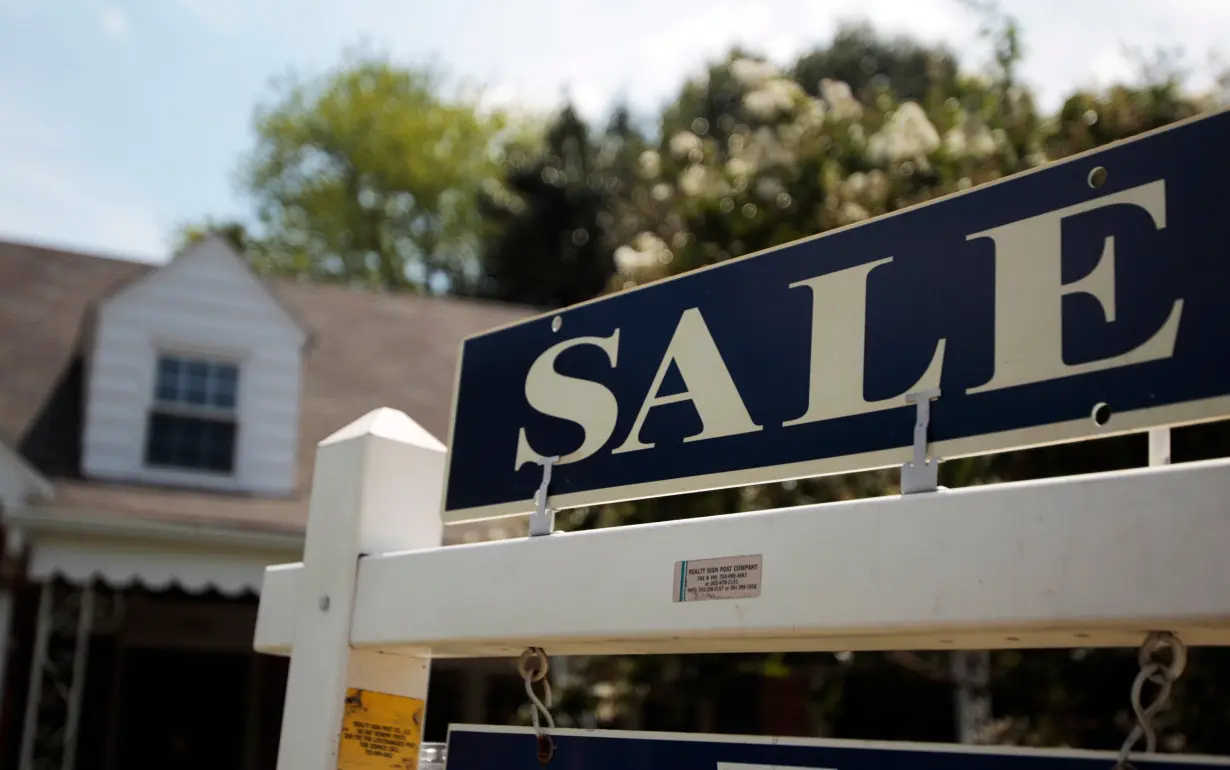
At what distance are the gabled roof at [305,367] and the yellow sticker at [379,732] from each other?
25.9 feet

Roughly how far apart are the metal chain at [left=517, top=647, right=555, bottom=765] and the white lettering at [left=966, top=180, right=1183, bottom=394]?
1.01 meters

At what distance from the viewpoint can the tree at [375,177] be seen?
113 ft

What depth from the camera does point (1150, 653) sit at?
1.79 metres

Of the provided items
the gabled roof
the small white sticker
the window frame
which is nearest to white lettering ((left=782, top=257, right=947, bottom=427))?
the small white sticker

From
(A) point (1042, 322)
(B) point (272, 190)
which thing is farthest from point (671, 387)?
(B) point (272, 190)

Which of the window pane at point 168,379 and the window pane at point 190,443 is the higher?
the window pane at point 168,379

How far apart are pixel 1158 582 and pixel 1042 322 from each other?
1.47 ft

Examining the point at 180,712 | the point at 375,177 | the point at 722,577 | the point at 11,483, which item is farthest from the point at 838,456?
the point at 375,177

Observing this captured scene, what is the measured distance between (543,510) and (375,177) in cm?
3370

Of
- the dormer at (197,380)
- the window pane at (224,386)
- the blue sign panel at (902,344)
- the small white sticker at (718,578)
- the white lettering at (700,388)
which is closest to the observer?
the blue sign panel at (902,344)

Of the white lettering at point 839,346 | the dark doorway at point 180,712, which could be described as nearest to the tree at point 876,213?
the white lettering at point 839,346

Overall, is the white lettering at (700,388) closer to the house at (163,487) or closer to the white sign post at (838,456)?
the white sign post at (838,456)

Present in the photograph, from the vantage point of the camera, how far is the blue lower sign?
179 centimetres

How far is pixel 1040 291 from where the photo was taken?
79.3 inches
